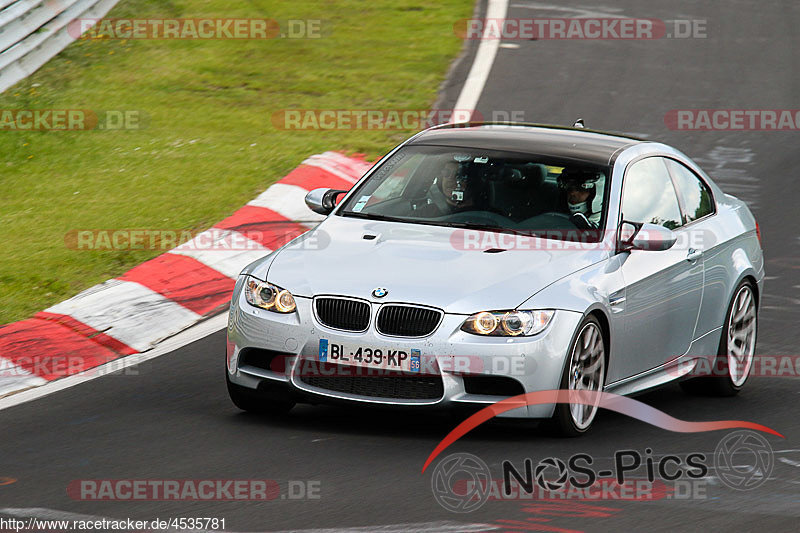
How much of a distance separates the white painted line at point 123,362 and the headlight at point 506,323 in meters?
2.51

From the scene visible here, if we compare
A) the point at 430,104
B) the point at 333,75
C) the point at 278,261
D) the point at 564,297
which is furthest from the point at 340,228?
the point at 333,75

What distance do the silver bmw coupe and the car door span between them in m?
0.01

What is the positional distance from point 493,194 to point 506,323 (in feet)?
4.55

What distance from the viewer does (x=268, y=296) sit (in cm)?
696

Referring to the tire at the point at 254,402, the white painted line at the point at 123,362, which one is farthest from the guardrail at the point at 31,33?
the tire at the point at 254,402

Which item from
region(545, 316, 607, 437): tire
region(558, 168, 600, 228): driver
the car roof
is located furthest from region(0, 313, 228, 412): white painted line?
region(545, 316, 607, 437): tire

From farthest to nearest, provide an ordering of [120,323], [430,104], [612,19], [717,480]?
[612,19], [430,104], [120,323], [717,480]

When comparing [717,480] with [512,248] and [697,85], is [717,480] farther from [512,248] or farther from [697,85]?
[697,85]

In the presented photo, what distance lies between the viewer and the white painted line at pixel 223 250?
10.3 meters

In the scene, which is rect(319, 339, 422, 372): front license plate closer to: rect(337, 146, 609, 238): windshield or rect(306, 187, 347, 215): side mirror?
rect(337, 146, 609, 238): windshield

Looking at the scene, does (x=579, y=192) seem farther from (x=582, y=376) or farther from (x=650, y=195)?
(x=582, y=376)

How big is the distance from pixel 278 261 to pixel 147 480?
161 centimetres

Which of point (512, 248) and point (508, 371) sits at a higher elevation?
point (512, 248)

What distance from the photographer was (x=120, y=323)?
903cm
